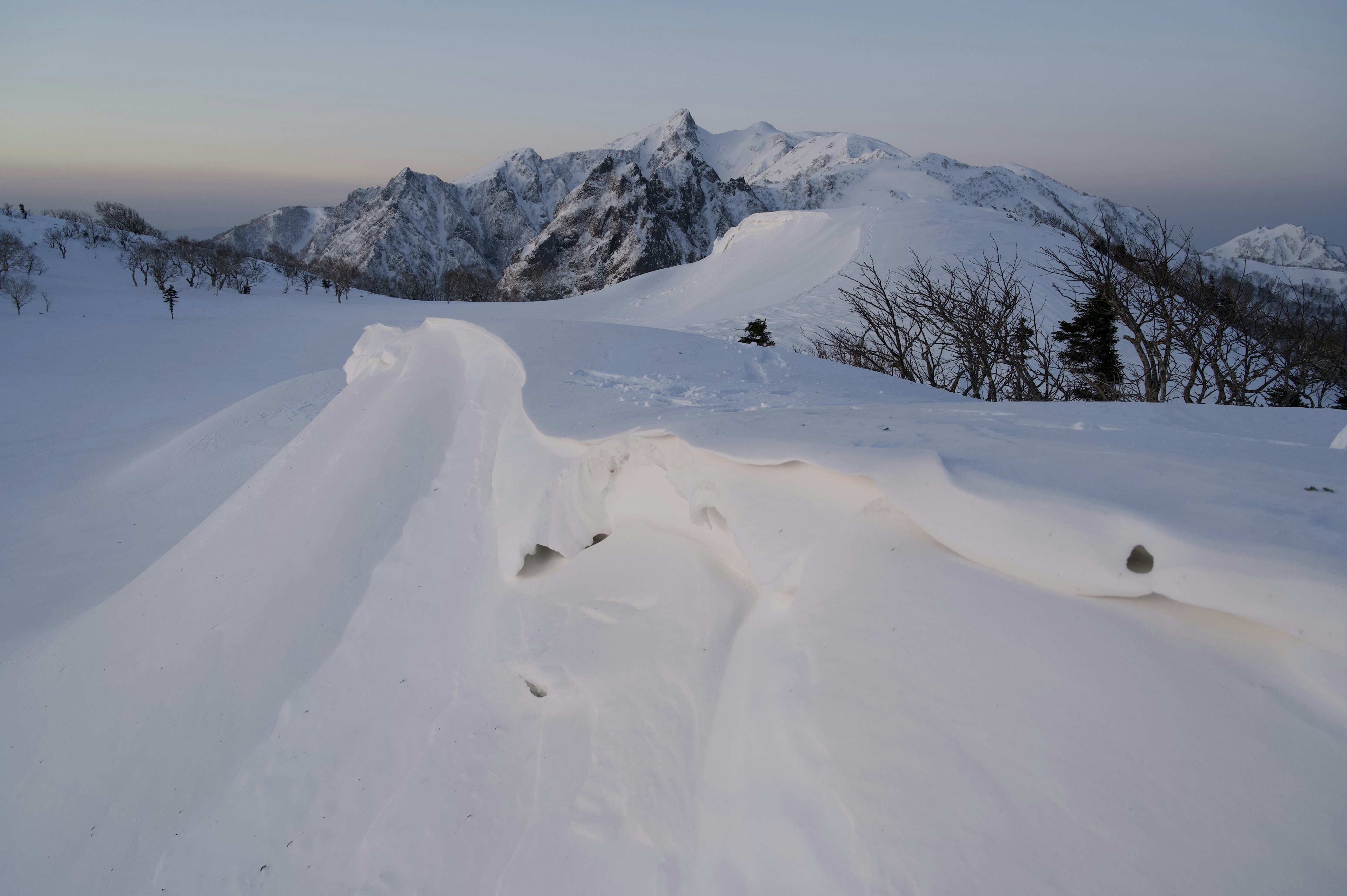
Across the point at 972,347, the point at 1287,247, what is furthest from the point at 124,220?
the point at 1287,247

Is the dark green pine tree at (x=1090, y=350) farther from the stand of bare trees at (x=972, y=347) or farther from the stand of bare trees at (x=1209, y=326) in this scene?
the stand of bare trees at (x=1209, y=326)

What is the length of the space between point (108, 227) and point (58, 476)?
34812 mm

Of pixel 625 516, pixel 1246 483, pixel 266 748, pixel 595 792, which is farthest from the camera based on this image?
pixel 625 516

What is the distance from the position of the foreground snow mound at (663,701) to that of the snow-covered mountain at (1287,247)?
18018 cm

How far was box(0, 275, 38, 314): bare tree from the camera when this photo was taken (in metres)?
22.0

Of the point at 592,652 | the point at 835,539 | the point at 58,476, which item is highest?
the point at 835,539

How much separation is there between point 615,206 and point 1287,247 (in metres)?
168

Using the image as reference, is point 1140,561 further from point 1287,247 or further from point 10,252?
point 1287,247

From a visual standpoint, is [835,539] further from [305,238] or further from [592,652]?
[305,238]

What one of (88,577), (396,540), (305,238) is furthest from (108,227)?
(305,238)

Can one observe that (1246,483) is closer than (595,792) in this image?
Yes

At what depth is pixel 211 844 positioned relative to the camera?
2371 millimetres

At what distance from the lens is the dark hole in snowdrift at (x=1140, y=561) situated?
1421 mm

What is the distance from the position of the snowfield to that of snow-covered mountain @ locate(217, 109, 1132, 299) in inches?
2331
